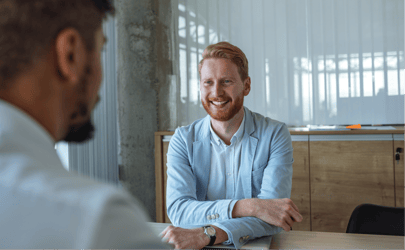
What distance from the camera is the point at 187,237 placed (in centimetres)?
133

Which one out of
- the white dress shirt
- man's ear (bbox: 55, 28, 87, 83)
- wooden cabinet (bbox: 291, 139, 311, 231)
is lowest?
wooden cabinet (bbox: 291, 139, 311, 231)

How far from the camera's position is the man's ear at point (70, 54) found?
1.25ft

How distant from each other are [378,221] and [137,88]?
2901mm

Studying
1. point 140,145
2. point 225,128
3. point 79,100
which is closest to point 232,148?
point 225,128

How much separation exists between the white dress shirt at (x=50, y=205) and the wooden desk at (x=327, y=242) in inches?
45.2

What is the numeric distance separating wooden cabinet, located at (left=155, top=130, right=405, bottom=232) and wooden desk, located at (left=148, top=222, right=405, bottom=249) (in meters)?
Result: 1.93

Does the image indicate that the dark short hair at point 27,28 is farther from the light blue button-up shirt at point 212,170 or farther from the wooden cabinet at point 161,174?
the wooden cabinet at point 161,174

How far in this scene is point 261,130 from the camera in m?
2.02

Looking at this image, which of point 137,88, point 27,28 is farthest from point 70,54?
point 137,88

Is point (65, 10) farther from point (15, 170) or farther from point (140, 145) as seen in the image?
point (140, 145)

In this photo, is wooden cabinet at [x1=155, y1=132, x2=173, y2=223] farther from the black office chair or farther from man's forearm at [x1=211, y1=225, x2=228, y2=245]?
man's forearm at [x1=211, y1=225, x2=228, y2=245]

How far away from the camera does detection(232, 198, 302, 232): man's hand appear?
1.50m

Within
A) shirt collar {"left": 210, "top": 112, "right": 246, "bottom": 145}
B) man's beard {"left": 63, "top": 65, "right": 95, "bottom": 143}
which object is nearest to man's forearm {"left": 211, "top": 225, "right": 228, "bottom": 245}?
shirt collar {"left": 210, "top": 112, "right": 246, "bottom": 145}

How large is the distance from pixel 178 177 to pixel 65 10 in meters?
1.53
